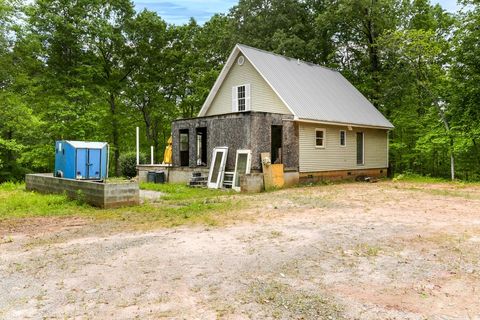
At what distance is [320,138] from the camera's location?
664 inches

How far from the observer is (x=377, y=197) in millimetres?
11742

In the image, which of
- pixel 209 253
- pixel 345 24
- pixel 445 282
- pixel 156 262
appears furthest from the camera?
pixel 345 24

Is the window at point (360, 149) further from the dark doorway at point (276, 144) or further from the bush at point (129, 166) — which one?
the bush at point (129, 166)

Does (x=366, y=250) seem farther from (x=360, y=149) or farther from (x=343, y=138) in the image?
(x=360, y=149)

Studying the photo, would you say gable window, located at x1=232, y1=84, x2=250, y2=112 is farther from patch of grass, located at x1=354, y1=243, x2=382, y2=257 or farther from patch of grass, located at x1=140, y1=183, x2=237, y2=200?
patch of grass, located at x1=354, y1=243, x2=382, y2=257

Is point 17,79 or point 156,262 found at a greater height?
point 17,79

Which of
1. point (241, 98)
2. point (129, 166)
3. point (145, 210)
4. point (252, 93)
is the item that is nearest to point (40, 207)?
point (145, 210)

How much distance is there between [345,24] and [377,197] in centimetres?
1640

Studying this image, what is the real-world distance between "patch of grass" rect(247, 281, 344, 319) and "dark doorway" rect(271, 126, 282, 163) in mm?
11911

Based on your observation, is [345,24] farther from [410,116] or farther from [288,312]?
[288,312]

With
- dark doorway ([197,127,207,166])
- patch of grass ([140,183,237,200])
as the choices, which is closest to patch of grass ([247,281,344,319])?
patch of grass ([140,183,237,200])

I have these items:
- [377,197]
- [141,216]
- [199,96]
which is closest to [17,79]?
[199,96]

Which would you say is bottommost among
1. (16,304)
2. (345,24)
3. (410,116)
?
(16,304)

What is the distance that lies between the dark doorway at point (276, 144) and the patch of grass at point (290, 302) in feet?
39.1
